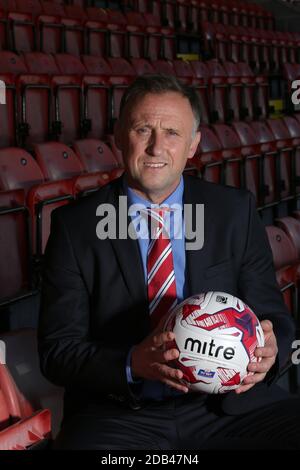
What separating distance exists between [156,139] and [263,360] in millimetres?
223

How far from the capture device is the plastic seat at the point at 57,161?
4.50 ft

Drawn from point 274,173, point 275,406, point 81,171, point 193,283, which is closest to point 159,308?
point 193,283

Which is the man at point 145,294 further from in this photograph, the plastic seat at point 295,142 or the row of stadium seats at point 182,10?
the row of stadium seats at point 182,10

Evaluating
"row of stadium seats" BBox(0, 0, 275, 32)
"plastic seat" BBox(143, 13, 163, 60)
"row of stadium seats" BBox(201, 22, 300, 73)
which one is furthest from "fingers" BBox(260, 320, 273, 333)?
"row of stadium seats" BBox(201, 22, 300, 73)

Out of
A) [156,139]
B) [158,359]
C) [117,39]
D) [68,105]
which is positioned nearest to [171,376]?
[158,359]

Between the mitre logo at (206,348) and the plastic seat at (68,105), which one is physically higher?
the plastic seat at (68,105)

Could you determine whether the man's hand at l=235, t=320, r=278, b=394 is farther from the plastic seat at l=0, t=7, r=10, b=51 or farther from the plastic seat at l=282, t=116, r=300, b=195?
the plastic seat at l=0, t=7, r=10, b=51

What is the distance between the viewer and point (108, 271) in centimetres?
65

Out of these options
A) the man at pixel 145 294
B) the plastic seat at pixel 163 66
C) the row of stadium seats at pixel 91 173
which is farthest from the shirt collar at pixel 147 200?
the plastic seat at pixel 163 66

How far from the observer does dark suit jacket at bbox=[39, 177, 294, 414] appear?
618 mm

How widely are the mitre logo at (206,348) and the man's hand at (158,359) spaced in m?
0.01

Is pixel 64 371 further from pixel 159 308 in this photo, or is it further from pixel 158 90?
pixel 158 90

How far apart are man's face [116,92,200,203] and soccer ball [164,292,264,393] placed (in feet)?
0.46

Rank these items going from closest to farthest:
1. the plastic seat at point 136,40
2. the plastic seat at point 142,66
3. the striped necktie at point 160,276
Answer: the striped necktie at point 160,276, the plastic seat at point 142,66, the plastic seat at point 136,40
